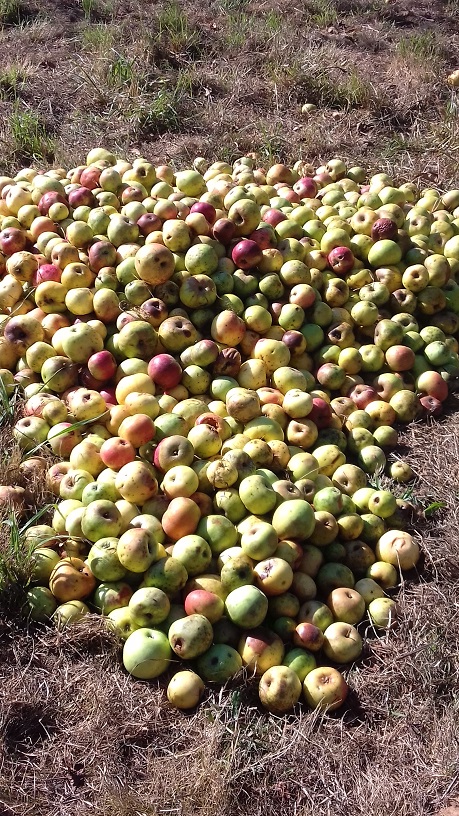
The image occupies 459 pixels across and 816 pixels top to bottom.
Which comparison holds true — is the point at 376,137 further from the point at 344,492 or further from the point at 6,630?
the point at 6,630

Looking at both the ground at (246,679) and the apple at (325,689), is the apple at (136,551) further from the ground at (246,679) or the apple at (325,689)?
the apple at (325,689)

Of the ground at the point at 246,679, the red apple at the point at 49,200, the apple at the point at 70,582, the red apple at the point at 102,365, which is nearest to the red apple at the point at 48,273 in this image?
the red apple at the point at 49,200

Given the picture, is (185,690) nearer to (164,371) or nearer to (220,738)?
(220,738)

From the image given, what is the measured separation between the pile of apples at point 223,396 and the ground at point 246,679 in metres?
0.13

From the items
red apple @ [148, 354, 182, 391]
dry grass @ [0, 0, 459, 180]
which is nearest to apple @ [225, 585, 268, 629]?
red apple @ [148, 354, 182, 391]

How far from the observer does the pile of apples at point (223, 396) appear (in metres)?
2.93

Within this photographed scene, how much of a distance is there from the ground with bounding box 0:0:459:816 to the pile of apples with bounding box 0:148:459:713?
0.13 m

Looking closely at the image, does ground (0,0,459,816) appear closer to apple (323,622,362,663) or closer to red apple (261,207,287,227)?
apple (323,622,362,663)

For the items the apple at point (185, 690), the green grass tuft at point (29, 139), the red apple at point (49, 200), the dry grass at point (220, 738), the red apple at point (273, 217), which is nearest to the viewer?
the dry grass at point (220, 738)

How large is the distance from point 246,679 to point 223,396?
1513 millimetres

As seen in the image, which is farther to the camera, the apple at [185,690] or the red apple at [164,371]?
the red apple at [164,371]

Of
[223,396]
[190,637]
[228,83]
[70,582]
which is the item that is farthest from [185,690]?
[228,83]

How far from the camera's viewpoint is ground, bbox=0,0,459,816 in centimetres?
243

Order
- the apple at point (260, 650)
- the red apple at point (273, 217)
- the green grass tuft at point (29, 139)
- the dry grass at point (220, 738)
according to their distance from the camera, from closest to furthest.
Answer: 1. the dry grass at point (220, 738)
2. the apple at point (260, 650)
3. the red apple at point (273, 217)
4. the green grass tuft at point (29, 139)
